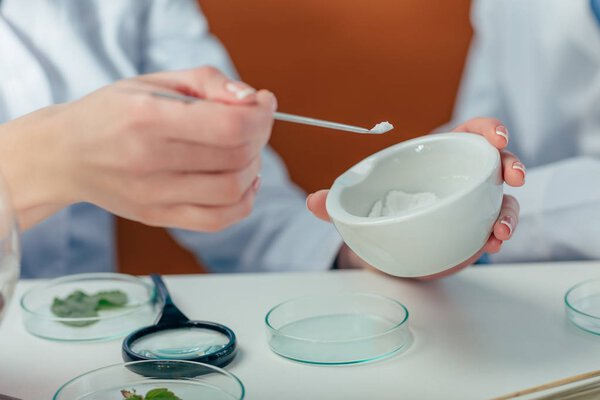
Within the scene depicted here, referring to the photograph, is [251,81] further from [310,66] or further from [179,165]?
[179,165]

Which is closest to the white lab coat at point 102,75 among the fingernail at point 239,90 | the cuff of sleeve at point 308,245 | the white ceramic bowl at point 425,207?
the cuff of sleeve at point 308,245

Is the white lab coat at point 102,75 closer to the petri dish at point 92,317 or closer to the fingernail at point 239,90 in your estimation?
the petri dish at point 92,317

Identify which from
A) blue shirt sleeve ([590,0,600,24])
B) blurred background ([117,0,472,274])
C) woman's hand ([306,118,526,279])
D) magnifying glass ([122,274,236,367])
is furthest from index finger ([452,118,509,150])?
blurred background ([117,0,472,274])

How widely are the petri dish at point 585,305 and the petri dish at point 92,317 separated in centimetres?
33

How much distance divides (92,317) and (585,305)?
1.29 ft

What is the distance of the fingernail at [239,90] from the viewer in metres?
0.49

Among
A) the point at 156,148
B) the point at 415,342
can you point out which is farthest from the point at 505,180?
the point at 156,148

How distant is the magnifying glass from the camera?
552mm

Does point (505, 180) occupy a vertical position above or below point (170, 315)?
above

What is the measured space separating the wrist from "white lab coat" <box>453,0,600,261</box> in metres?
0.53

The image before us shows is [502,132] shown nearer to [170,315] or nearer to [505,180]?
[505,180]

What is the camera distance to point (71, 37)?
3.30 ft

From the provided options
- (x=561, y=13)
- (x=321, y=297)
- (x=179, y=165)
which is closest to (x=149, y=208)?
(x=179, y=165)

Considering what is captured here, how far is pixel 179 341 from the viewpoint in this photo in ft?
1.91
